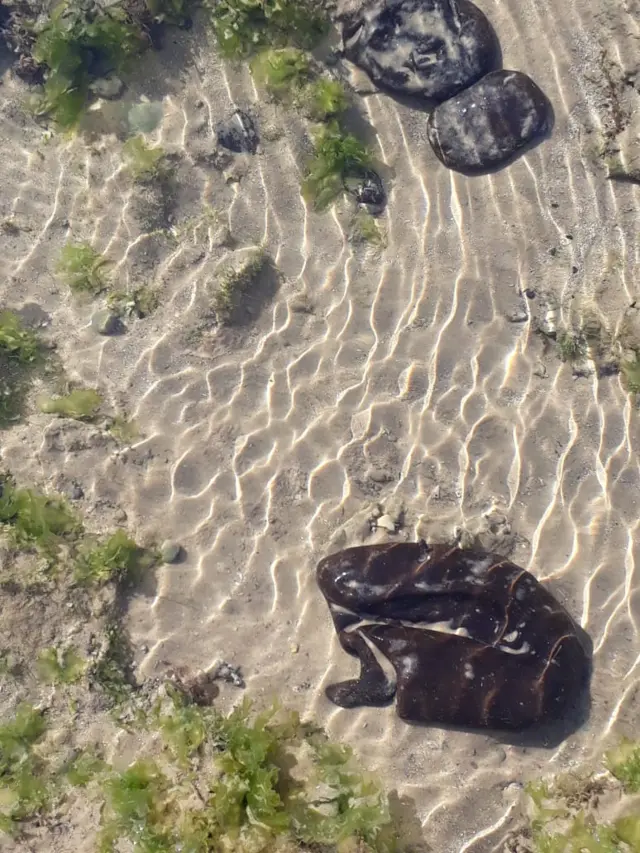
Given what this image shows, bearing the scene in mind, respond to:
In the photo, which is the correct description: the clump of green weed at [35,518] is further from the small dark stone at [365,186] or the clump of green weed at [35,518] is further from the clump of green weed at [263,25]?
the clump of green weed at [263,25]

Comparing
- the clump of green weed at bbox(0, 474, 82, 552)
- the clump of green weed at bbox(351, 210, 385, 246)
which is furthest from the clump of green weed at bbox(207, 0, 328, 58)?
the clump of green weed at bbox(0, 474, 82, 552)

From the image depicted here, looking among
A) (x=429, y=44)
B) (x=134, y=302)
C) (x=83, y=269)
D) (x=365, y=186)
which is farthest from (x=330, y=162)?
(x=83, y=269)

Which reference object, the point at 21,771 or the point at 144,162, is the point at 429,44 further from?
the point at 21,771

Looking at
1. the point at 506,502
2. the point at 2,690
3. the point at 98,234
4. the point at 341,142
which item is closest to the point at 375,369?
the point at 506,502

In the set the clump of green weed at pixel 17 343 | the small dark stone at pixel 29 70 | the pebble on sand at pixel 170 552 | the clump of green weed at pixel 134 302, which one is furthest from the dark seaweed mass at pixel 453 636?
Result: the small dark stone at pixel 29 70

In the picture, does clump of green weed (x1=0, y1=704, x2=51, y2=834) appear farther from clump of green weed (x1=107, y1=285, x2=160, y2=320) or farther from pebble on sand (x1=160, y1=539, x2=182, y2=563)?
clump of green weed (x1=107, y1=285, x2=160, y2=320)

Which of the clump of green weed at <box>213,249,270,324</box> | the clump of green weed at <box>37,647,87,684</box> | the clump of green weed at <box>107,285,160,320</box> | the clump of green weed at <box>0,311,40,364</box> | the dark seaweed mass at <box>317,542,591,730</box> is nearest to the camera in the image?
the dark seaweed mass at <box>317,542,591,730</box>
